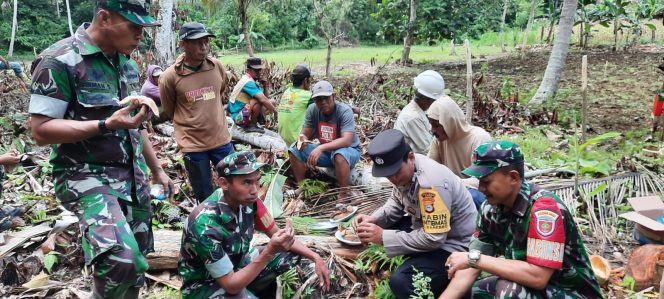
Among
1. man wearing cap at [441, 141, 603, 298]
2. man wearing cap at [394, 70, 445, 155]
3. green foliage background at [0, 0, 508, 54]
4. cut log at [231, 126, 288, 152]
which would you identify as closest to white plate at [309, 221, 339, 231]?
man wearing cap at [394, 70, 445, 155]

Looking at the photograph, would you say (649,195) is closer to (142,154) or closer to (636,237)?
(636,237)

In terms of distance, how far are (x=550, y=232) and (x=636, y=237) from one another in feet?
6.80

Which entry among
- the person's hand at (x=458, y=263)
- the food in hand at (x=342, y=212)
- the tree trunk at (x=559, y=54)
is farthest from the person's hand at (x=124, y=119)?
the tree trunk at (x=559, y=54)

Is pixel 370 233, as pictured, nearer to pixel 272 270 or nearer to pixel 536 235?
pixel 272 270

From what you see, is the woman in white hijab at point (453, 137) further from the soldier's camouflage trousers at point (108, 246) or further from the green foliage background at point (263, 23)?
the green foliage background at point (263, 23)

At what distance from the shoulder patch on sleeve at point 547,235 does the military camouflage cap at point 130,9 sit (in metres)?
2.33

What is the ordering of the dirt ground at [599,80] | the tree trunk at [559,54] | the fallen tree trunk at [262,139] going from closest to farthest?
the fallen tree trunk at [262,139], the dirt ground at [599,80], the tree trunk at [559,54]

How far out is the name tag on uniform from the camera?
11.3 feet

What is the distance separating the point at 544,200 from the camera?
2844 millimetres

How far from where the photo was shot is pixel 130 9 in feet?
9.52

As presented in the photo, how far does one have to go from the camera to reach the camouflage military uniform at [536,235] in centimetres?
280

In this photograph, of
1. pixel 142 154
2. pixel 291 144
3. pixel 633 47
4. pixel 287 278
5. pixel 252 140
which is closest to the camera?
pixel 142 154

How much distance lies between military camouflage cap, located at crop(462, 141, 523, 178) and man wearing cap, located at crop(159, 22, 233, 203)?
2.96 m

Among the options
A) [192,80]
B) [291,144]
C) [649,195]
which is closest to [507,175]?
[649,195]
